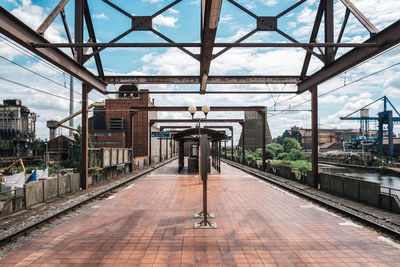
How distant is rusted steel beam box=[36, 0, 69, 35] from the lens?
7.28m

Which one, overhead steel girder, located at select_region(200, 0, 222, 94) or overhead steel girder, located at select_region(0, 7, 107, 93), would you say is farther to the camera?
overhead steel girder, located at select_region(0, 7, 107, 93)

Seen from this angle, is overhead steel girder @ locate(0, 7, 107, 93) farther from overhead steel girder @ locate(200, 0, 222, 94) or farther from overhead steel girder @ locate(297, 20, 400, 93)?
overhead steel girder @ locate(297, 20, 400, 93)

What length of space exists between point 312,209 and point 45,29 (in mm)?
9872

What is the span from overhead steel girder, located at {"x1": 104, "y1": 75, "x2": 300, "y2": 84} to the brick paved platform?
6198mm

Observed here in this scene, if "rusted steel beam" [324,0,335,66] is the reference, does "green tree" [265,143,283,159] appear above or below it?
below

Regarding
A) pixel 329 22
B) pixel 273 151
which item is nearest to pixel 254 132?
pixel 273 151

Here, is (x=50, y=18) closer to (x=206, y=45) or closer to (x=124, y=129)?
(x=206, y=45)

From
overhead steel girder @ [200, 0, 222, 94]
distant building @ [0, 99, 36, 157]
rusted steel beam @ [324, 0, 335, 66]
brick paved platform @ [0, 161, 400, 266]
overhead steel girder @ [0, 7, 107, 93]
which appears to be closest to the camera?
brick paved platform @ [0, 161, 400, 266]

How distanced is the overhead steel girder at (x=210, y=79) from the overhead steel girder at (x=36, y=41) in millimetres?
1733

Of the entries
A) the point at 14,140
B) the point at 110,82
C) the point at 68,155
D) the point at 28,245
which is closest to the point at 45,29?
the point at 110,82

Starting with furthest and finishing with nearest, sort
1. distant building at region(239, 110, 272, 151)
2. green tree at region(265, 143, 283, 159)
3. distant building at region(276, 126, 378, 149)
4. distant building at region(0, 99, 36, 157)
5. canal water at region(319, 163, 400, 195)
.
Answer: distant building at region(276, 126, 378, 149), distant building at region(239, 110, 272, 151), green tree at region(265, 143, 283, 159), distant building at region(0, 99, 36, 157), canal water at region(319, 163, 400, 195)

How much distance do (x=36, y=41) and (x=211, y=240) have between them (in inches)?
287

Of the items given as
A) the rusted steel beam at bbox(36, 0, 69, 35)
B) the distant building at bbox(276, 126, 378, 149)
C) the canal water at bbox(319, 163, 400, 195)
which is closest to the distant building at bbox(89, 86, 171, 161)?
the rusted steel beam at bbox(36, 0, 69, 35)

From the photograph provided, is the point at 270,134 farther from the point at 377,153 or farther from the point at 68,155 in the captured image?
the point at 68,155
